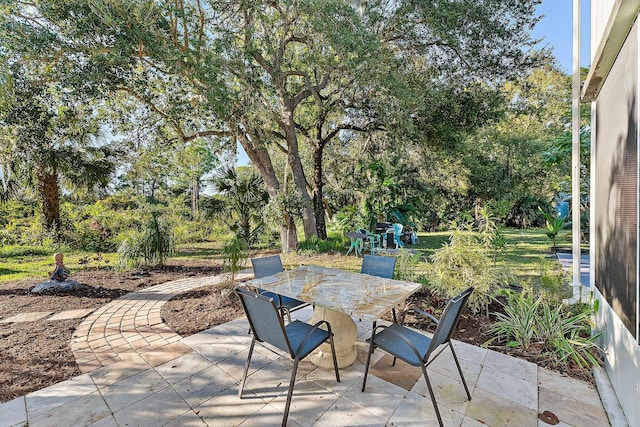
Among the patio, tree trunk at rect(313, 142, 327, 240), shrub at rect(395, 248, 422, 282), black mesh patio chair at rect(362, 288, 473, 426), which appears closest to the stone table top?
black mesh patio chair at rect(362, 288, 473, 426)

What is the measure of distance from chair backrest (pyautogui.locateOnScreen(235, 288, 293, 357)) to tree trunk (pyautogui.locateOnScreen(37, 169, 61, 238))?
879 cm

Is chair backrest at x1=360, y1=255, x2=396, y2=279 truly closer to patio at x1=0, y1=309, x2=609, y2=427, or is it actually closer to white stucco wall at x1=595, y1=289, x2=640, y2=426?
patio at x1=0, y1=309, x2=609, y2=427

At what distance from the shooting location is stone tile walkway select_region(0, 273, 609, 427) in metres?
2.02

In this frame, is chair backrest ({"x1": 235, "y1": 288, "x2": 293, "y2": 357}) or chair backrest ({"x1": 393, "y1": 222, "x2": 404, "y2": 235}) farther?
chair backrest ({"x1": 393, "y1": 222, "x2": 404, "y2": 235})

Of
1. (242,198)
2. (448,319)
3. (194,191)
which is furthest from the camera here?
(194,191)

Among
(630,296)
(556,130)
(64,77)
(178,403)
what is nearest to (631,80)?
(630,296)

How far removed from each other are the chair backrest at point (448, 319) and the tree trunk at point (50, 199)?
389 inches

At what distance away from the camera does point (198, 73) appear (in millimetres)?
4973

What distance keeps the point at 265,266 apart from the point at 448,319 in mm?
2137

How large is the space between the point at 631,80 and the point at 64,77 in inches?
272

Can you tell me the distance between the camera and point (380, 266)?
3.45m

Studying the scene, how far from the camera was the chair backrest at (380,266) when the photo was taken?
3367mm

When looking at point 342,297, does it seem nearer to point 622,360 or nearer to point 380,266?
point 380,266

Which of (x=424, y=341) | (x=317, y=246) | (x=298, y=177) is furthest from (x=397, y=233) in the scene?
(x=424, y=341)
